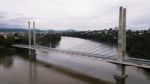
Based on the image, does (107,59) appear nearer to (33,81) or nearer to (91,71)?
(91,71)

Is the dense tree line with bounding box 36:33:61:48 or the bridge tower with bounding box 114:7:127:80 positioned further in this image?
the dense tree line with bounding box 36:33:61:48

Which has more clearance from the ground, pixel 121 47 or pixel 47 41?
pixel 121 47

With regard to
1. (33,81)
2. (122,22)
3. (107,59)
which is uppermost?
(122,22)

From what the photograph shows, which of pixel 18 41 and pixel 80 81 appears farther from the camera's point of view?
pixel 18 41

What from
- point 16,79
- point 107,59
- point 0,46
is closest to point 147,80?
point 107,59

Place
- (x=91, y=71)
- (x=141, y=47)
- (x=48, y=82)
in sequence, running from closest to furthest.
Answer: (x=48, y=82) < (x=91, y=71) < (x=141, y=47)

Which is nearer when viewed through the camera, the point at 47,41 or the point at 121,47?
the point at 121,47

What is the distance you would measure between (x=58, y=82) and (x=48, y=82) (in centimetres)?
59

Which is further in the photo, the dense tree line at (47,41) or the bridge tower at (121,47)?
the dense tree line at (47,41)

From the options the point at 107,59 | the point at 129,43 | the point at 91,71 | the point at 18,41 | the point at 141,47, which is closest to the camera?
the point at 107,59

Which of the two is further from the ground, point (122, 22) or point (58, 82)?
point (122, 22)

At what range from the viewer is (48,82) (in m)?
9.88

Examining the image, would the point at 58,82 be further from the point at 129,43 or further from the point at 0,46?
the point at 0,46

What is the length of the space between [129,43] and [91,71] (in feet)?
37.2
